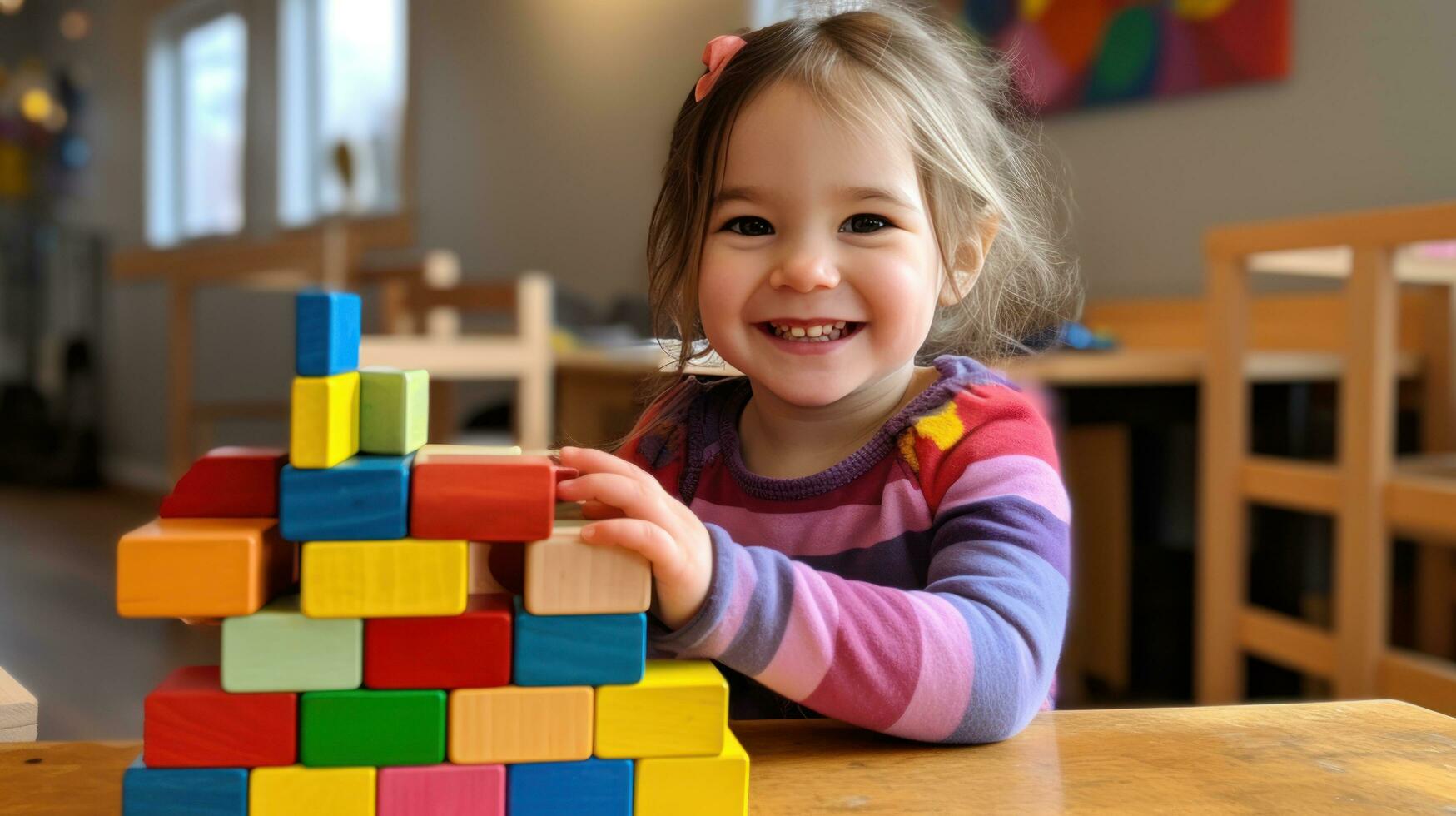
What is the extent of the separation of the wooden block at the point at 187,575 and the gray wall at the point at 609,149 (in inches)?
93.3

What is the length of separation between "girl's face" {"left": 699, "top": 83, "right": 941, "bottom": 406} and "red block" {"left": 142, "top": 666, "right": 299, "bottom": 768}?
0.38m

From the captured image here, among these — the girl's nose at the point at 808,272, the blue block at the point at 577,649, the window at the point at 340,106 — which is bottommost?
the blue block at the point at 577,649

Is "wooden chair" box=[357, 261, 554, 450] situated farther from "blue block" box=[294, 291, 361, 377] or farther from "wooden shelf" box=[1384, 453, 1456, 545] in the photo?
"blue block" box=[294, 291, 361, 377]

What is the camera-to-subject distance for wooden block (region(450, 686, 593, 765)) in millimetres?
437

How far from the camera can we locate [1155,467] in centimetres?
276

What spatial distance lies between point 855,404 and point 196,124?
6.77 meters

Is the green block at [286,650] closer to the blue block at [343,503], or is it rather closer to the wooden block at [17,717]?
the blue block at [343,503]

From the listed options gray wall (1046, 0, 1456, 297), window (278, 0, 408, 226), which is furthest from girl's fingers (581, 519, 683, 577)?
window (278, 0, 408, 226)

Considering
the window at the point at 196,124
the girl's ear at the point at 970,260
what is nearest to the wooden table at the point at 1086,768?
the girl's ear at the point at 970,260

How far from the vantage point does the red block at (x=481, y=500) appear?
1.39 ft

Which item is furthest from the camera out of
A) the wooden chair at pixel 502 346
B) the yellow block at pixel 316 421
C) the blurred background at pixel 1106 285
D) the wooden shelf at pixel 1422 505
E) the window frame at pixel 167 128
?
the window frame at pixel 167 128

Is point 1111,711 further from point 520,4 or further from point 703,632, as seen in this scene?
point 520,4

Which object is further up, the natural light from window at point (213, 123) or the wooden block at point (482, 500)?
the natural light from window at point (213, 123)

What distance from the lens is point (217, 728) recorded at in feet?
1.40
